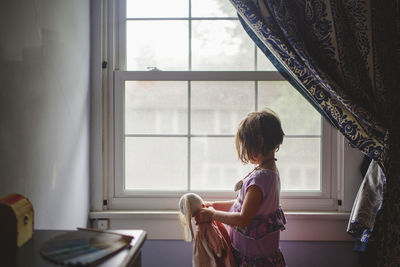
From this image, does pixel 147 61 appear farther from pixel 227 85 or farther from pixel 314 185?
pixel 314 185

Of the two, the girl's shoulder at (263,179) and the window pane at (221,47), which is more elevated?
the window pane at (221,47)

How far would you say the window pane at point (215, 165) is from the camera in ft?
6.21

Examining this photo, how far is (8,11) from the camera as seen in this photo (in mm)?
1104

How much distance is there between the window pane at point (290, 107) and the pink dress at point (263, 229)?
0.58m

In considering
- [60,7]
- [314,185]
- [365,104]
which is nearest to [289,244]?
[314,185]

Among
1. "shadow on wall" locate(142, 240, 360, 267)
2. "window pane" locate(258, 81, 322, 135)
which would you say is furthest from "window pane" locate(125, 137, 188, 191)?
"window pane" locate(258, 81, 322, 135)

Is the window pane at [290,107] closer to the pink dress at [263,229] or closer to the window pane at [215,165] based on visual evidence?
the window pane at [215,165]

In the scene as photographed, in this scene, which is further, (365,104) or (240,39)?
(240,39)

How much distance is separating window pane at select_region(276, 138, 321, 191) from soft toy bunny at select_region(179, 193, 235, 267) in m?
0.62

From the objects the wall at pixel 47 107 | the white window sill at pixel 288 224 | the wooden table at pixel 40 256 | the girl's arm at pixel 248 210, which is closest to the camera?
the wooden table at pixel 40 256

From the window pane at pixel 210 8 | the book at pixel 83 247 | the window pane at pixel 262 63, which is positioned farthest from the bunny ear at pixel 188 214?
the window pane at pixel 210 8

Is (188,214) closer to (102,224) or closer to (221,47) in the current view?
(102,224)

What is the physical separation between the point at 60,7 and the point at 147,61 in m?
0.55

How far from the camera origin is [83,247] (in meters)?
0.86
